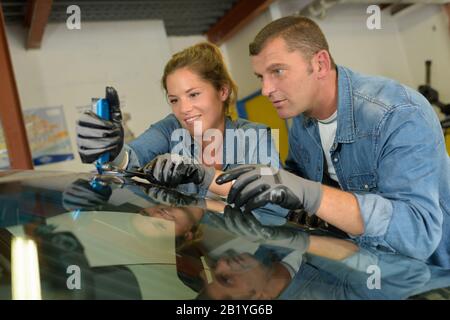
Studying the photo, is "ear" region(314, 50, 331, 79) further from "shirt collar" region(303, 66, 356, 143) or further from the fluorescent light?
the fluorescent light

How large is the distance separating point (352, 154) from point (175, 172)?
0.51 meters

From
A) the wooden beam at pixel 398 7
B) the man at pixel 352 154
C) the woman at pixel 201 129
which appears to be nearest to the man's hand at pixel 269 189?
the man at pixel 352 154

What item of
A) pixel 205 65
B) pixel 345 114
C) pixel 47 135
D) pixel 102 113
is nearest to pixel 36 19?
pixel 47 135

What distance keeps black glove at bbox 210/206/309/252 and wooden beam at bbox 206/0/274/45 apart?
2.73m

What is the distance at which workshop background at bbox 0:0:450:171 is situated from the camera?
3.10m

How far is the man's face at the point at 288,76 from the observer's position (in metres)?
1.25

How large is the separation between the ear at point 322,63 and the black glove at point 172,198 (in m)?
0.64

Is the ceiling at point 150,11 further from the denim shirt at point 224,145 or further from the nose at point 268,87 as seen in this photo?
the nose at point 268,87

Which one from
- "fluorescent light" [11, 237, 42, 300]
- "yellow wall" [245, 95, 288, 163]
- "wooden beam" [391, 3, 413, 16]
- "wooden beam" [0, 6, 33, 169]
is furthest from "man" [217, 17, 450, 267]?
"wooden beam" [391, 3, 413, 16]

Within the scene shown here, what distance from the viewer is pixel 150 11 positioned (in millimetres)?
3344

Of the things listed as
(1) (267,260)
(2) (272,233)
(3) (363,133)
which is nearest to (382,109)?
(3) (363,133)

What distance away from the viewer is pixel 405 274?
640 millimetres
